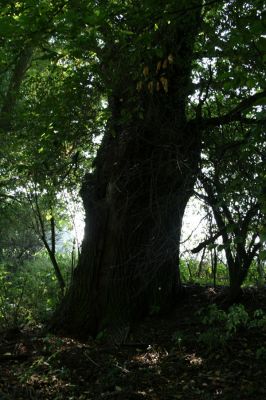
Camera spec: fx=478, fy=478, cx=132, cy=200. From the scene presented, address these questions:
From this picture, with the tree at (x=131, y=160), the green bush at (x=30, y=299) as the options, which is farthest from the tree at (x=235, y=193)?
the green bush at (x=30, y=299)

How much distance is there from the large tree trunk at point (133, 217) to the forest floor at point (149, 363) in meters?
0.44

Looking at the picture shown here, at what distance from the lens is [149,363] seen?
5.84m

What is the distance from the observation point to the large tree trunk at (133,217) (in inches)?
266

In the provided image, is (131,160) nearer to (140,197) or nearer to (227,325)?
(140,197)

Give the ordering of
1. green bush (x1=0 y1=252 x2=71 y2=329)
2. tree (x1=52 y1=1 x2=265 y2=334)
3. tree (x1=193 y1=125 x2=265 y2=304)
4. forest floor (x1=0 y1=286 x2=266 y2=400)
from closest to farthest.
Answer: tree (x1=193 y1=125 x2=265 y2=304) → forest floor (x1=0 y1=286 x2=266 y2=400) → tree (x1=52 y1=1 x2=265 y2=334) → green bush (x1=0 y1=252 x2=71 y2=329)

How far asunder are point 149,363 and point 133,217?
2.22 meters

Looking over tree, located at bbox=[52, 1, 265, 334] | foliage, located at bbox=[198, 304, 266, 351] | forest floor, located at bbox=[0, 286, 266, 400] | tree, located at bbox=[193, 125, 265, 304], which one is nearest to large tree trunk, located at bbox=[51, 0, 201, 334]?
tree, located at bbox=[52, 1, 265, 334]

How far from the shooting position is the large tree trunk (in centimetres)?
675

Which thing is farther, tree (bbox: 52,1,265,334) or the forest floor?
tree (bbox: 52,1,265,334)

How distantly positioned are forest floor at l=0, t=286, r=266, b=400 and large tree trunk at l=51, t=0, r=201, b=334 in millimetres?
440

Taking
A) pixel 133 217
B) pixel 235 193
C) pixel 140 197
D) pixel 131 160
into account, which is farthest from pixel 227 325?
pixel 131 160

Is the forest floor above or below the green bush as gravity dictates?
below

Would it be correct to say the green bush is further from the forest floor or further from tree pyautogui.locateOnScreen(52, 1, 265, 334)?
tree pyautogui.locateOnScreen(52, 1, 265, 334)

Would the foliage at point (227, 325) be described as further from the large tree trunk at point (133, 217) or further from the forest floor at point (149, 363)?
the large tree trunk at point (133, 217)
